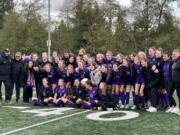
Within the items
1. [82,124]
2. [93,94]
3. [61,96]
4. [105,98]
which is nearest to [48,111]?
[61,96]

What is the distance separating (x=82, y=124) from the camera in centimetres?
1012

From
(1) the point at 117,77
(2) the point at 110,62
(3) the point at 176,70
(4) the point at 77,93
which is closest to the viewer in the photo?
(3) the point at 176,70

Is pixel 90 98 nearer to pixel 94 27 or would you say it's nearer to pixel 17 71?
pixel 17 71

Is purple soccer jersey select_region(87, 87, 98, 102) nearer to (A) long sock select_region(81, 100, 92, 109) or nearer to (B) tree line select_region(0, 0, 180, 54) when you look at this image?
(A) long sock select_region(81, 100, 92, 109)

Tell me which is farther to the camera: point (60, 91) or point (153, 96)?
point (60, 91)

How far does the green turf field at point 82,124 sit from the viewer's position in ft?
30.4

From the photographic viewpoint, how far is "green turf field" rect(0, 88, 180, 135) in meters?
9.26

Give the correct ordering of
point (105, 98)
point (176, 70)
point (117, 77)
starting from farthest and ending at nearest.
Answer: point (117, 77), point (105, 98), point (176, 70)

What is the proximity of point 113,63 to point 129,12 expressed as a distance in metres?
33.1

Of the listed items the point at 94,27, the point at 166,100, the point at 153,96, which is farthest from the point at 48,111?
the point at 94,27

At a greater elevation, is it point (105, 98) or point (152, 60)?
point (152, 60)

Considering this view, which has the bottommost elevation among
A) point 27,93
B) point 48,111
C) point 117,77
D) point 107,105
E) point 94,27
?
point 48,111

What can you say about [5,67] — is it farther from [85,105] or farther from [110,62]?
[110,62]

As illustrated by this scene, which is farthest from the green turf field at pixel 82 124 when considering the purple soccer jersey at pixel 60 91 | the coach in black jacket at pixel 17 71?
the coach in black jacket at pixel 17 71
